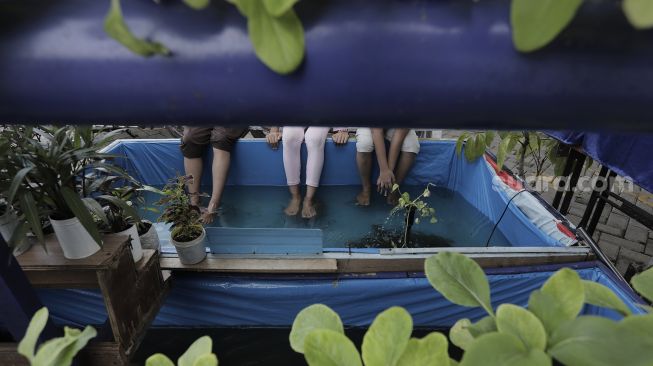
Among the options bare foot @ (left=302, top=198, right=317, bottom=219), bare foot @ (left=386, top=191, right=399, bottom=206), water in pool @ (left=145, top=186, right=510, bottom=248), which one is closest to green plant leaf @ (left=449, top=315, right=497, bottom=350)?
water in pool @ (left=145, top=186, right=510, bottom=248)

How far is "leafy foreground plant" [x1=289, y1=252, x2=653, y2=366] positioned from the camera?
0.69ft

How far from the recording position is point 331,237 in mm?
1952

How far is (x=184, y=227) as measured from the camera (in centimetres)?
125

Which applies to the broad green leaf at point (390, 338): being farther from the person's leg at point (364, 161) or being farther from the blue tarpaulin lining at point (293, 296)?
the person's leg at point (364, 161)

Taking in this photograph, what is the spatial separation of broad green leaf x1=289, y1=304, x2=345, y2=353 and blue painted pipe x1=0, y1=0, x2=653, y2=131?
16 cm

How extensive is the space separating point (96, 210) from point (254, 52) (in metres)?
0.91

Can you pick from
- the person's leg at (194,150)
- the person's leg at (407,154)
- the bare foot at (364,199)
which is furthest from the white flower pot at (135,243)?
the person's leg at (407,154)

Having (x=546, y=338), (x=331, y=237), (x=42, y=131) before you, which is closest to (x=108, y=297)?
(x=42, y=131)

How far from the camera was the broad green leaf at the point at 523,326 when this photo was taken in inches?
9.2

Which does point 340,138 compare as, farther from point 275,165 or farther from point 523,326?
point 523,326

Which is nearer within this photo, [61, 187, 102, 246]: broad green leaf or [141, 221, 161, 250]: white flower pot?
[61, 187, 102, 246]: broad green leaf

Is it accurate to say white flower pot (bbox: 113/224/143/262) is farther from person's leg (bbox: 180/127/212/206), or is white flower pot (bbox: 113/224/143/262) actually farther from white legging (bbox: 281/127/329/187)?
white legging (bbox: 281/127/329/187)

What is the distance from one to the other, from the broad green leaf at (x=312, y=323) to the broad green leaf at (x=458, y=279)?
0.09 metres

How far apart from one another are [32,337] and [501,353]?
0.34m
